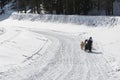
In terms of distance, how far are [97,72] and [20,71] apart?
4491 millimetres

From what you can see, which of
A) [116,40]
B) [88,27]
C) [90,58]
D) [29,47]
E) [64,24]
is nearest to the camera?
[90,58]

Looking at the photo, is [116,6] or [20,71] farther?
[116,6]

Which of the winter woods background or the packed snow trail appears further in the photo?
the winter woods background

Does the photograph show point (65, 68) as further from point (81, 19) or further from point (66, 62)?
point (81, 19)

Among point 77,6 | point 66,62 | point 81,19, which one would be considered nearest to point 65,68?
point 66,62

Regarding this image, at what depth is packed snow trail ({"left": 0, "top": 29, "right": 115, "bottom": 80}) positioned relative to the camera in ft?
52.3

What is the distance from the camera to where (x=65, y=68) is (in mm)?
18375

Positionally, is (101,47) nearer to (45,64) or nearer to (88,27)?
(45,64)

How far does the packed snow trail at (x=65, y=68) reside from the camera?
15941mm

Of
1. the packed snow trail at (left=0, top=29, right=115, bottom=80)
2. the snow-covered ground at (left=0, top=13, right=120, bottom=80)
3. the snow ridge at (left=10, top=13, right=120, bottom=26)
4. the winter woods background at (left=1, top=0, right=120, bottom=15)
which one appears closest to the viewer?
the packed snow trail at (left=0, top=29, right=115, bottom=80)

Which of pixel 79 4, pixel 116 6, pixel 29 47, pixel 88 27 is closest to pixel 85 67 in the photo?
pixel 29 47

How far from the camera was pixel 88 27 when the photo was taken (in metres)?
43.3

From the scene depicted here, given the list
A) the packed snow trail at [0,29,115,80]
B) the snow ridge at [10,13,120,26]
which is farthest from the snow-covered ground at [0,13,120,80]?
the snow ridge at [10,13,120,26]

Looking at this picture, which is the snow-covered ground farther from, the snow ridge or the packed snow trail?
the snow ridge
